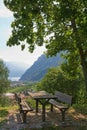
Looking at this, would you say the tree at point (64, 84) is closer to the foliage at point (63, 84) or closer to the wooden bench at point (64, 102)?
the foliage at point (63, 84)

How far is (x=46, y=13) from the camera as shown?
72.5 ft

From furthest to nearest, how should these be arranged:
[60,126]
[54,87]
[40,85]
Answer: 1. [40,85]
2. [54,87]
3. [60,126]

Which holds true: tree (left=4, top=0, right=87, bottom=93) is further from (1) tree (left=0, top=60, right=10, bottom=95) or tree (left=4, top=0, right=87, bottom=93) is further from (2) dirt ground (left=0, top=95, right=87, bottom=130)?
(1) tree (left=0, top=60, right=10, bottom=95)

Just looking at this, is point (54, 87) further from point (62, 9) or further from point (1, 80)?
point (62, 9)

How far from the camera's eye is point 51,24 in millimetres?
23000

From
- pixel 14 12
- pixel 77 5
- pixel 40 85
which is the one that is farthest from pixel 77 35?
pixel 40 85

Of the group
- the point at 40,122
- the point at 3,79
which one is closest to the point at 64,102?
the point at 40,122

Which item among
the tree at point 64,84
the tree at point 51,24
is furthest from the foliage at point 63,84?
the tree at point 51,24

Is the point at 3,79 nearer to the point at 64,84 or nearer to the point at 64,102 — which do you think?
the point at 64,84

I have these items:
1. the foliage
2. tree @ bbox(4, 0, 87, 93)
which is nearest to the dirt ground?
tree @ bbox(4, 0, 87, 93)

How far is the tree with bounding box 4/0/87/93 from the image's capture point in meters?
20.1

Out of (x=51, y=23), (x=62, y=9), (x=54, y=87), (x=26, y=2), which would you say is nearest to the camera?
(x=62, y=9)

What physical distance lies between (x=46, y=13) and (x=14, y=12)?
2641 millimetres

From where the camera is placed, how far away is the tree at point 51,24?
2011 centimetres
